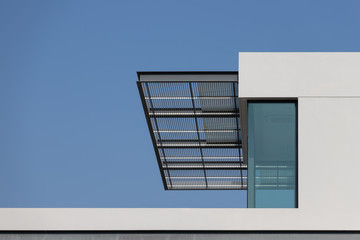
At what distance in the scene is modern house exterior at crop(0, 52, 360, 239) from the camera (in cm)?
986

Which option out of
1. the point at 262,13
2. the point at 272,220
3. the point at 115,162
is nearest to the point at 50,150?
the point at 115,162

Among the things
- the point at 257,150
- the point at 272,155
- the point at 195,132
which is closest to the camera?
the point at 272,155

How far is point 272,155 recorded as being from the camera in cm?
1528

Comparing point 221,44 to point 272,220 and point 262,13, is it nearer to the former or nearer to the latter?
point 262,13

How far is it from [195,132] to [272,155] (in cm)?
609

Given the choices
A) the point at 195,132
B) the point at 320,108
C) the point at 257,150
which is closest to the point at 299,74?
the point at 320,108

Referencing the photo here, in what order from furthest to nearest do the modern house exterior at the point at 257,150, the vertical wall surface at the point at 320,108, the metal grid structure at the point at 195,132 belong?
the metal grid structure at the point at 195,132, the vertical wall surface at the point at 320,108, the modern house exterior at the point at 257,150

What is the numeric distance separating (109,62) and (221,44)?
16587mm

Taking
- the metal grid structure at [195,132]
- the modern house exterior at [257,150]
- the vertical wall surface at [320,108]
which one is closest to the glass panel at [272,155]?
the modern house exterior at [257,150]

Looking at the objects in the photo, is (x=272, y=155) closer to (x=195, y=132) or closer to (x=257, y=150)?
(x=257, y=150)

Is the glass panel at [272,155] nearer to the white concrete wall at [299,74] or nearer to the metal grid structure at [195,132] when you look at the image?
the white concrete wall at [299,74]

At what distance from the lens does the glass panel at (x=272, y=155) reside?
14.7 metres

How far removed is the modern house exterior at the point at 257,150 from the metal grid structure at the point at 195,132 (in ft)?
0.11

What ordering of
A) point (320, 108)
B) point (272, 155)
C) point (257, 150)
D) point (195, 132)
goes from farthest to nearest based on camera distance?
point (195, 132)
point (257, 150)
point (272, 155)
point (320, 108)
